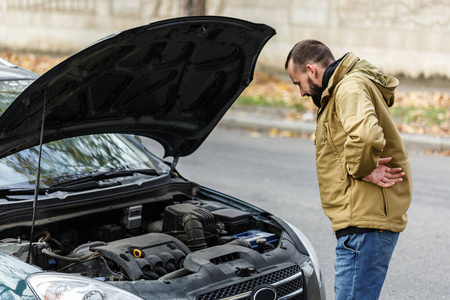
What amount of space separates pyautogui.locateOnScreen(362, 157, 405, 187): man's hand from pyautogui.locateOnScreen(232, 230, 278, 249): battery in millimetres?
827

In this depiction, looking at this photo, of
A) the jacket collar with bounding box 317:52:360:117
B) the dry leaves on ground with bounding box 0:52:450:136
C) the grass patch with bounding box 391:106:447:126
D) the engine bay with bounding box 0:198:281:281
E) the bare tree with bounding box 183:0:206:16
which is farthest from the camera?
the bare tree with bounding box 183:0:206:16

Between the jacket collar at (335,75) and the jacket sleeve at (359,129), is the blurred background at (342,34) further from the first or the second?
the jacket sleeve at (359,129)

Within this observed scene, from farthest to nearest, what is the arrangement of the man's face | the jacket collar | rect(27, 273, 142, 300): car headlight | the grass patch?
the grass patch, the man's face, the jacket collar, rect(27, 273, 142, 300): car headlight

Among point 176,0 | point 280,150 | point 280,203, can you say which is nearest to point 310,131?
point 280,150

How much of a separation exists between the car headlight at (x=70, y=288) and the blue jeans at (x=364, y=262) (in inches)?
47.2

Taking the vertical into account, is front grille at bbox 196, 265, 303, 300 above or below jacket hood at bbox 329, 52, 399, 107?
below

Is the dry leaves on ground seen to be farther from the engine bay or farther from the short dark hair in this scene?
the short dark hair

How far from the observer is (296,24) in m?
15.6

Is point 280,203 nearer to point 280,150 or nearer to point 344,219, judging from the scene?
point 280,150

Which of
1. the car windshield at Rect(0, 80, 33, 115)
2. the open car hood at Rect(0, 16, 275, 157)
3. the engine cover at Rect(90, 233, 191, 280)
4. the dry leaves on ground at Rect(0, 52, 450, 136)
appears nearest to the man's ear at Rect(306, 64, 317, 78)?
the open car hood at Rect(0, 16, 275, 157)

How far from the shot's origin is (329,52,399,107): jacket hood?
3.48m

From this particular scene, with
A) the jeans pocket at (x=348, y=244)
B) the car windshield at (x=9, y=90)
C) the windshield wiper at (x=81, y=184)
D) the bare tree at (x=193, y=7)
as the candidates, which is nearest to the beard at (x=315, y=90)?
the jeans pocket at (x=348, y=244)

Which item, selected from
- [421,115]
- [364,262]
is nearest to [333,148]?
[364,262]

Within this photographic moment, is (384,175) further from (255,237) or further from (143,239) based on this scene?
(143,239)
